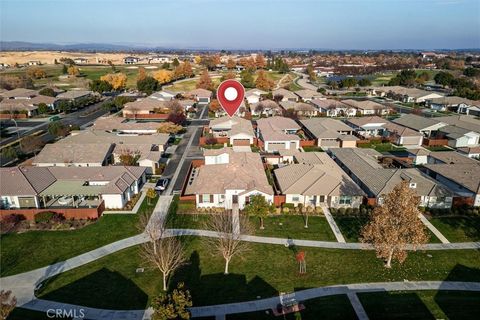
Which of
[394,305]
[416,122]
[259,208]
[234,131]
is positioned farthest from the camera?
[416,122]

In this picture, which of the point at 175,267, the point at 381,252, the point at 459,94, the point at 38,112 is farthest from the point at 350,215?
the point at 459,94

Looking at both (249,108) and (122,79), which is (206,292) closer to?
(249,108)

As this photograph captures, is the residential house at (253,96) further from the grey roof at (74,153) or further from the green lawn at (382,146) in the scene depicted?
the grey roof at (74,153)

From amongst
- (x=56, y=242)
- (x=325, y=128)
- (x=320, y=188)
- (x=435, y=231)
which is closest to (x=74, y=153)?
(x=56, y=242)

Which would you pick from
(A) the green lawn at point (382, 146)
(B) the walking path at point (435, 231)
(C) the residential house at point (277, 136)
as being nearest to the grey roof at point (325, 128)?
(C) the residential house at point (277, 136)

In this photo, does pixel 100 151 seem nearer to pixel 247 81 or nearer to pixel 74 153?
pixel 74 153
